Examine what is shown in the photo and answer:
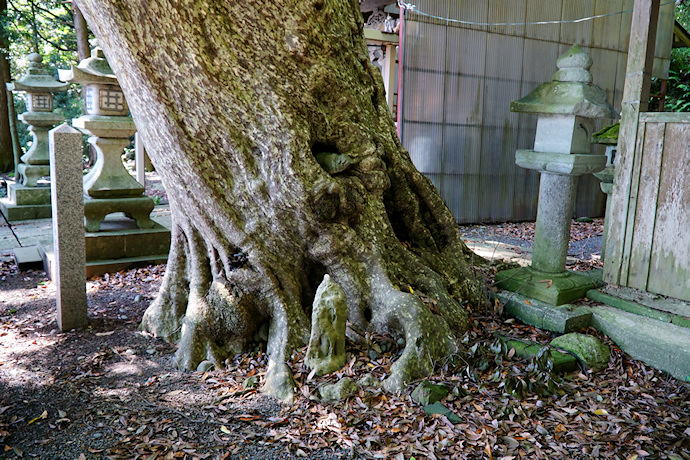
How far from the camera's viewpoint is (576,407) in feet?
11.2

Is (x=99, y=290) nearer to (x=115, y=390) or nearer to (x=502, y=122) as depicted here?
(x=115, y=390)

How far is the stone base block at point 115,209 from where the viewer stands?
634 centimetres

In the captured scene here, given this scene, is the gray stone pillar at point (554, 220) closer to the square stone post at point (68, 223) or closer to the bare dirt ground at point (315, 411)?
the bare dirt ground at point (315, 411)

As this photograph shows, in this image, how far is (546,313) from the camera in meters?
4.45

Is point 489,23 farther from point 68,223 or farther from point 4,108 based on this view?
point 4,108

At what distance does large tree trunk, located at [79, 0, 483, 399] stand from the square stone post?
2.66 ft

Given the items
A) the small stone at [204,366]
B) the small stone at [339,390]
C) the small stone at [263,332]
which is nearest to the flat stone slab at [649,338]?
the small stone at [339,390]

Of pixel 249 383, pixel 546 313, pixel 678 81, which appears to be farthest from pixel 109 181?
pixel 678 81

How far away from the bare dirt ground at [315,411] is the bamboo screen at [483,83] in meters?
5.29

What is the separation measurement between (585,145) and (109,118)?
5301 millimetres

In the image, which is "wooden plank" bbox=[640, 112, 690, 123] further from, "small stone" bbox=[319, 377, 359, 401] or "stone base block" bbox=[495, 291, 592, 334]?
"small stone" bbox=[319, 377, 359, 401]

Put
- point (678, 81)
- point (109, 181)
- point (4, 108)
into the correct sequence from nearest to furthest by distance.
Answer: point (109, 181) → point (678, 81) → point (4, 108)

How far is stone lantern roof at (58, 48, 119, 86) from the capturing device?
6240 millimetres

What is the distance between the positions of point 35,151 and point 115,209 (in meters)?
4.93
